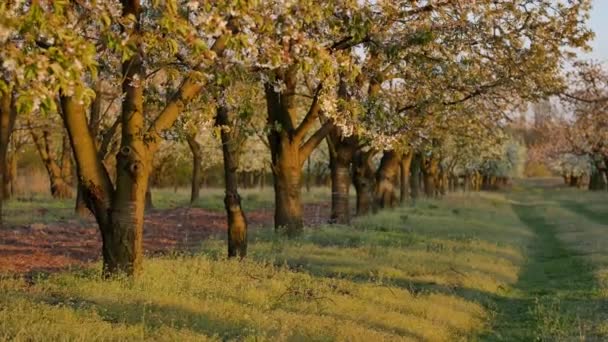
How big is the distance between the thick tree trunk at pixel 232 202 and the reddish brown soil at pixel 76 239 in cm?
333

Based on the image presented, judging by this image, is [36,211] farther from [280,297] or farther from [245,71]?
[245,71]

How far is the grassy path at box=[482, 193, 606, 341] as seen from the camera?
13383 mm

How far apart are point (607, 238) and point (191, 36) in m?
25.6

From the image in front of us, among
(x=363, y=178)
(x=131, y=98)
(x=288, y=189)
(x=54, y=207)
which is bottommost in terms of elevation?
(x=54, y=207)

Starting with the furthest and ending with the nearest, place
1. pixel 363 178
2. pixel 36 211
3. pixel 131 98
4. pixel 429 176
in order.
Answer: pixel 429 176, pixel 36 211, pixel 363 178, pixel 131 98

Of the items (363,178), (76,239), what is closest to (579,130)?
(363,178)

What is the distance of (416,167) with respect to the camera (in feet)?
200

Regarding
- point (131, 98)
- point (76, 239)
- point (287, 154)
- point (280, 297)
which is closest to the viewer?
point (280, 297)

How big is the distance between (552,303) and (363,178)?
2060 centimetres

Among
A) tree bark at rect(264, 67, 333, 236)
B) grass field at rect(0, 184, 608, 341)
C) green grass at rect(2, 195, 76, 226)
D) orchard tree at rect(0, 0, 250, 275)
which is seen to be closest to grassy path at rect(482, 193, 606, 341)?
grass field at rect(0, 184, 608, 341)

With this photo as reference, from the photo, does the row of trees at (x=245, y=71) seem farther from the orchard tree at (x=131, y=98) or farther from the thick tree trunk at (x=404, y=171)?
the thick tree trunk at (x=404, y=171)

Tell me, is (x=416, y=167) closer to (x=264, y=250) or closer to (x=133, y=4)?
(x=264, y=250)

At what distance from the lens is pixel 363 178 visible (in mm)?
36781

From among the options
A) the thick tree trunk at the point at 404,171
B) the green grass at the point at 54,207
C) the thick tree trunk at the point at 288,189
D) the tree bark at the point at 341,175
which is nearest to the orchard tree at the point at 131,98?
the thick tree trunk at the point at 288,189
